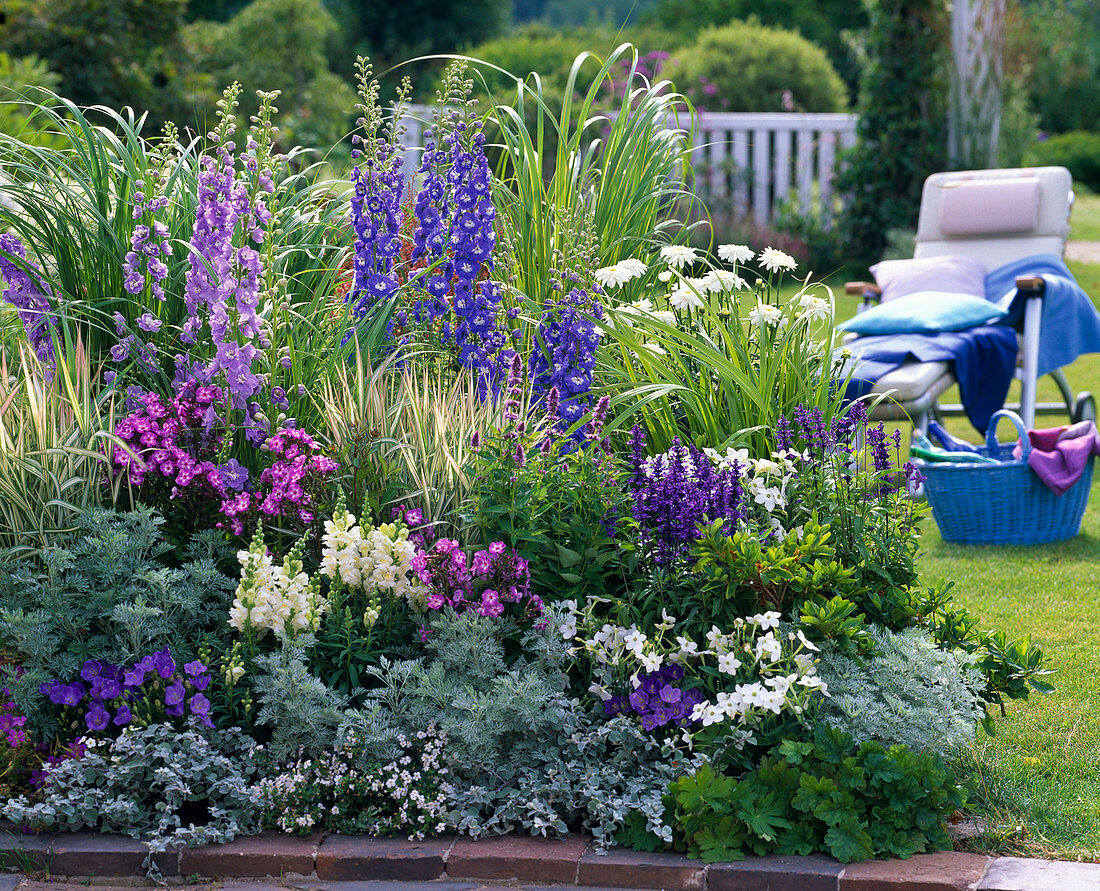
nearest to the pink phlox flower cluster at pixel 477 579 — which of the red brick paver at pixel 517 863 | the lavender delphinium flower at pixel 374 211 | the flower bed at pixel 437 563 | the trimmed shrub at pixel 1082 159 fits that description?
the flower bed at pixel 437 563

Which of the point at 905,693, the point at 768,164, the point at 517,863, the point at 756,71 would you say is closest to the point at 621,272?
the point at 905,693

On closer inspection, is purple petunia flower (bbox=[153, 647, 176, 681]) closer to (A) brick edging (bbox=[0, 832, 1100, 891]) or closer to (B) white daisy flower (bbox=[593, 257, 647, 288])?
(A) brick edging (bbox=[0, 832, 1100, 891])

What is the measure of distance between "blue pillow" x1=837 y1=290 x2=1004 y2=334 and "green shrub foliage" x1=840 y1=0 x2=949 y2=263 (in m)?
5.61

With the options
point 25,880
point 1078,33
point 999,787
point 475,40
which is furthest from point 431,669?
point 1078,33

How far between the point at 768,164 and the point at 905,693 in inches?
408

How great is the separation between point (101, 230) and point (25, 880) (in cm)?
168

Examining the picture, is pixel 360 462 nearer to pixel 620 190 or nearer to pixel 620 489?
pixel 620 489

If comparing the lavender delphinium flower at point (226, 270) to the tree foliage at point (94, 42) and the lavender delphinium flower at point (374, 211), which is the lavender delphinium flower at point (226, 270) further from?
the tree foliage at point (94, 42)

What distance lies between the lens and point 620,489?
275 centimetres

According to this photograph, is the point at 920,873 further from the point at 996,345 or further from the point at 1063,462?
the point at 996,345

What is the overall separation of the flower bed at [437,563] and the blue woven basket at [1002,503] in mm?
1354

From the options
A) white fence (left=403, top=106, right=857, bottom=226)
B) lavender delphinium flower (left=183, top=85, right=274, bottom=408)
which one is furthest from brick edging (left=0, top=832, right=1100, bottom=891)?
white fence (left=403, top=106, right=857, bottom=226)

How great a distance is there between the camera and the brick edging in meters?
2.20

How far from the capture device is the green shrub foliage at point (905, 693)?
241 centimetres
